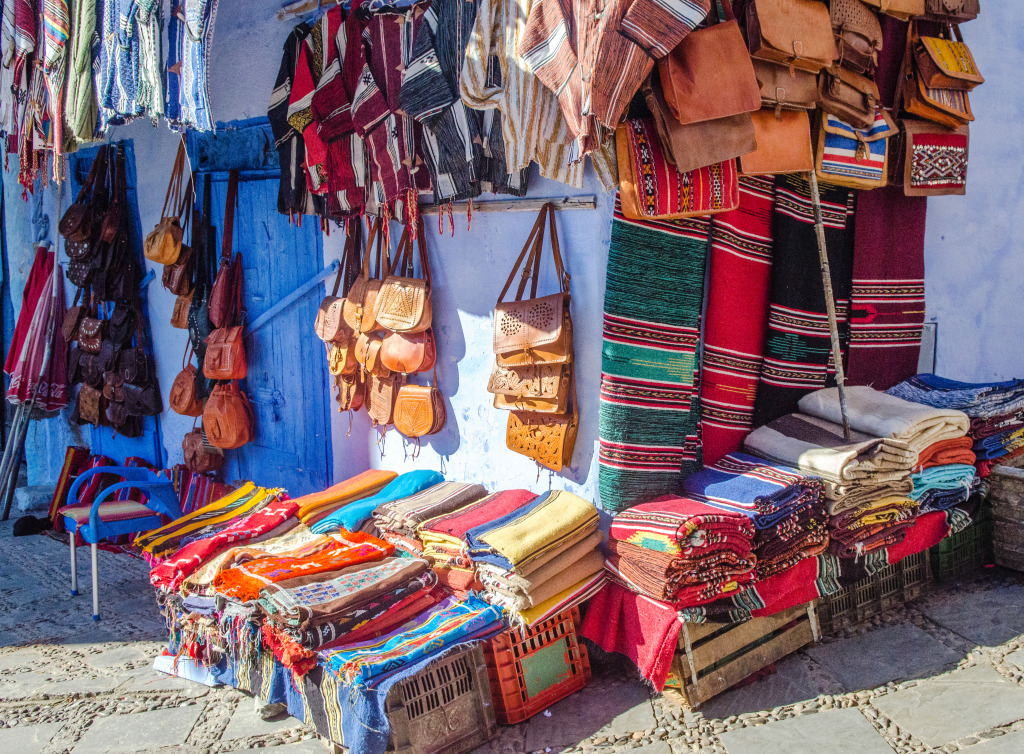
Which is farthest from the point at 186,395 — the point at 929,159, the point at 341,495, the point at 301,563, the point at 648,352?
the point at 929,159

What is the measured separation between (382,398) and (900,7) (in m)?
3.04

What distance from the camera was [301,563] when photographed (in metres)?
3.67

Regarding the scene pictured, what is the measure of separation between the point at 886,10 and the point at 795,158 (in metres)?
0.84

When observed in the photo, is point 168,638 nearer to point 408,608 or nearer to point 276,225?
point 408,608

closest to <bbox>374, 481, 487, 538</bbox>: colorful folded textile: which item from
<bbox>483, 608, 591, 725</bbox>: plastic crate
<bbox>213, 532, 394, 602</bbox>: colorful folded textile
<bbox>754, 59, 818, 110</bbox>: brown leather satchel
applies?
<bbox>213, 532, 394, 602</bbox>: colorful folded textile

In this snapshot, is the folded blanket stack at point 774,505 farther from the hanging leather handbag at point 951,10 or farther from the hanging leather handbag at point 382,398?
the hanging leather handbag at point 951,10

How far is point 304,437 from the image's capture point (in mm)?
5273

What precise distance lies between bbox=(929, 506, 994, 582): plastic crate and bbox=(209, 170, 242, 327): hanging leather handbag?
4.26m

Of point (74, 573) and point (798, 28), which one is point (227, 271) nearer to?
point (74, 573)

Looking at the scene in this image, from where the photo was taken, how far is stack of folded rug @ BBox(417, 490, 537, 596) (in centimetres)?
361

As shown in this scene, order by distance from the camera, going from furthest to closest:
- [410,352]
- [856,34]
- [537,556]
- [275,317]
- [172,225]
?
[172,225]
[275,317]
[410,352]
[856,34]
[537,556]

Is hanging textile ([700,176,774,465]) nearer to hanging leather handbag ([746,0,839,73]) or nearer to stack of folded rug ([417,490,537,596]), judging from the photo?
hanging leather handbag ([746,0,839,73])

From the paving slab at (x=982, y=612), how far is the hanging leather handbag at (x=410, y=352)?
8.68 feet

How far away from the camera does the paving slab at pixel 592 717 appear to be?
327 centimetres
